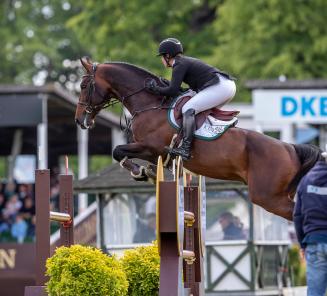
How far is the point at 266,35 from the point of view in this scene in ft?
106

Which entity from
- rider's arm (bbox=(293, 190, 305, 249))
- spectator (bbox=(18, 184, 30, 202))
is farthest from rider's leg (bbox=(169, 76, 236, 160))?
spectator (bbox=(18, 184, 30, 202))

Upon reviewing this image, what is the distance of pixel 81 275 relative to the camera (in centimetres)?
955

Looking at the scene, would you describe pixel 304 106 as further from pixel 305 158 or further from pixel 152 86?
pixel 152 86

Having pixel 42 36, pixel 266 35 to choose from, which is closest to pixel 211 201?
pixel 266 35

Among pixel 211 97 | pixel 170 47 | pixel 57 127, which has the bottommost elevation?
pixel 211 97

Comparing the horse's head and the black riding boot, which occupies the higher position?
the horse's head

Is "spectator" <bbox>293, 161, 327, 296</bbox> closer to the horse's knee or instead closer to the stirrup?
the stirrup

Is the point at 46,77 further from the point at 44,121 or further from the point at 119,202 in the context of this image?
the point at 119,202

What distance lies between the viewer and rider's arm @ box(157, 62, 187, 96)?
11578mm

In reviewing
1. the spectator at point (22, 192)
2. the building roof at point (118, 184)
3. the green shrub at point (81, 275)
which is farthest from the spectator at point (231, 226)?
the green shrub at point (81, 275)

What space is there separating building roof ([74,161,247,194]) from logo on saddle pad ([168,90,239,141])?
5534mm

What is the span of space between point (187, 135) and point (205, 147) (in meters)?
0.29

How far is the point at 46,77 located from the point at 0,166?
5.92 m

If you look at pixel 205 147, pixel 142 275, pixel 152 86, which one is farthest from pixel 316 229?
pixel 152 86
